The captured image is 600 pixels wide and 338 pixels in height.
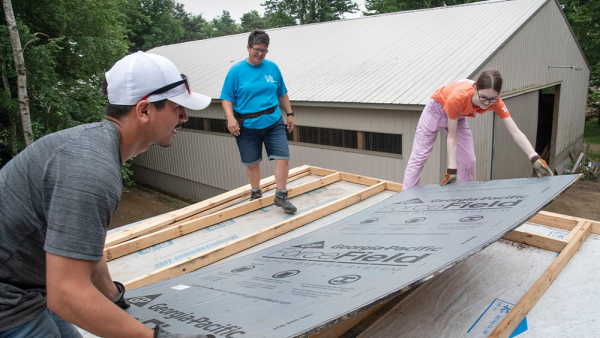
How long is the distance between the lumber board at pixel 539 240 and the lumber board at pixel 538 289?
85 millimetres

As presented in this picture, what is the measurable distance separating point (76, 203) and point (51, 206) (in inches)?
2.9

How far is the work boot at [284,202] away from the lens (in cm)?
426

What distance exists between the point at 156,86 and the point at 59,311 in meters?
0.73

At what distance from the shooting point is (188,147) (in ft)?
48.4

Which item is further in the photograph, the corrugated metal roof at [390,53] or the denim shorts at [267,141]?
the corrugated metal roof at [390,53]

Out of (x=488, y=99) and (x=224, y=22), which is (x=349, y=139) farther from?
(x=224, y=22)

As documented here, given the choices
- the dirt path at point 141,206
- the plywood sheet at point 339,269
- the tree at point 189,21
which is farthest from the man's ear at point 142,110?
the tree at point 189,21

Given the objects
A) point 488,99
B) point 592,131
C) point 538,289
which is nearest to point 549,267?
point 538,289

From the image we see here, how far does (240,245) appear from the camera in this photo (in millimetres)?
3418

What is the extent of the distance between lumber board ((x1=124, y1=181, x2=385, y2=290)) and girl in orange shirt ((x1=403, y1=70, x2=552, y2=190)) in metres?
0.74

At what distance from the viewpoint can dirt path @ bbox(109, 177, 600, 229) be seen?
Result: 38.4 feet

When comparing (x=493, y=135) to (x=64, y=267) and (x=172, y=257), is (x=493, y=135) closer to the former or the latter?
(x=172, y=257)

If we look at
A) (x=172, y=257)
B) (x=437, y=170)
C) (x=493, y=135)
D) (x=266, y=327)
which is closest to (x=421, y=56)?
(x=493, y=135)

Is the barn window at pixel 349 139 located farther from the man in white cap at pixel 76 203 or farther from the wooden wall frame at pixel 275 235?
the man in white cap at pixel 76 203
